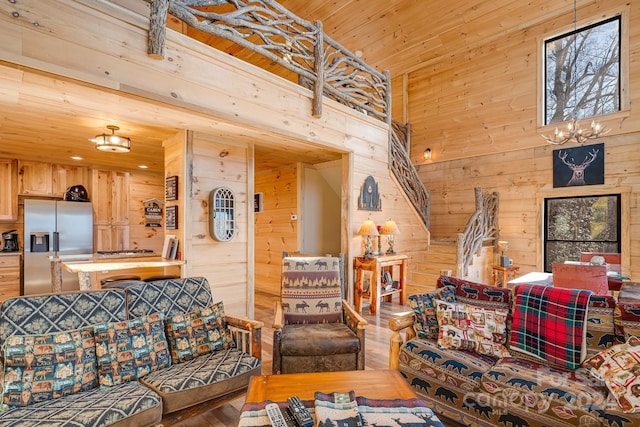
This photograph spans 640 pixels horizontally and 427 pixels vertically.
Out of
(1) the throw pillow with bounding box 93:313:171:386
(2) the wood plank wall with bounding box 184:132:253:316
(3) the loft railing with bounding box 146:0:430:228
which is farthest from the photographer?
(2) the wood plank wall with bounding box 184:132:253:316

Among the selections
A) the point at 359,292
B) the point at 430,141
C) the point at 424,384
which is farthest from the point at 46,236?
the point at 430,141

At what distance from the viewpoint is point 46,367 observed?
1676 millimetres

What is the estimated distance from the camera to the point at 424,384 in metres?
2.24

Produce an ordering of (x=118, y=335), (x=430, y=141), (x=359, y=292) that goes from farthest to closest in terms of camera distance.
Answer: (x=430, y=141)
(x=359, y=292)
(x=118, y=335)

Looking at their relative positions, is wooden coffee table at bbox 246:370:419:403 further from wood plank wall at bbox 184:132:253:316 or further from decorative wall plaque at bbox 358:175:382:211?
decorative wall plaque at bbox 358:175:382:211

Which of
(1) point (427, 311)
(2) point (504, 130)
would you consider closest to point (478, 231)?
(2) point (504, 130)

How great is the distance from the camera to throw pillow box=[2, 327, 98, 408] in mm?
1602

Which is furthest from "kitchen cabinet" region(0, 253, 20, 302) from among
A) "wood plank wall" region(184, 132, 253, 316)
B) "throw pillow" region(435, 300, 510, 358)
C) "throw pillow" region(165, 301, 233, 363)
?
"throw pillow" region(435, 300, 510, 358)

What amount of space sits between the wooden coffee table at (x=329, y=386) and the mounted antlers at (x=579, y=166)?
531 cm

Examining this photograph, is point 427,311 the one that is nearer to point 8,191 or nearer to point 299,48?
point 299,48

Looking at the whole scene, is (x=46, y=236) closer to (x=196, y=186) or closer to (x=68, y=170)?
(x=68, y=170)

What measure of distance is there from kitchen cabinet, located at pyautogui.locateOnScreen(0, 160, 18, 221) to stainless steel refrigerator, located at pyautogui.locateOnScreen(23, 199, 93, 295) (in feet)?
1.22

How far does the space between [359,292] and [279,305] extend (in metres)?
2.04

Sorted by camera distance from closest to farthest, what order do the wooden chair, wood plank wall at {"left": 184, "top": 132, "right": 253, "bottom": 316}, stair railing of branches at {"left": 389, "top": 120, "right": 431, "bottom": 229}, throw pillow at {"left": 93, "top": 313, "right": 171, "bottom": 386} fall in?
throw pillow at {"left": 93, "top": 313, "right": 171, "bottom": 386}
the wooden chair
wood plank wall at {"left": 184, "top": 132, "right": 253, "bottom": 316}
stair railing of branches at {"left": 389, "top": 120, "right": 431, "bottom": 229}
